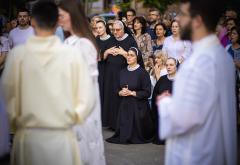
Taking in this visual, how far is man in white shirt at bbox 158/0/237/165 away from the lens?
3730mm

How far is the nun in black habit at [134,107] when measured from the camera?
8.75m

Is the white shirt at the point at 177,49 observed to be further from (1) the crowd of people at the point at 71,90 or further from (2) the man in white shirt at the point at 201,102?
(2) the man in white shirt at the point at 201,102

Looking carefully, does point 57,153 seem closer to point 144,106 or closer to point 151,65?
point 144,106

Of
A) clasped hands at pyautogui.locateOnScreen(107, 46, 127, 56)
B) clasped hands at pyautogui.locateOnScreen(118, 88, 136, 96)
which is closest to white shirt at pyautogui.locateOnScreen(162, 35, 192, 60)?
clasped hands at pyautogui.locateOnScreen(107, 46, 127, 56)

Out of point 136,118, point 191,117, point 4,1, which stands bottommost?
point 136,118

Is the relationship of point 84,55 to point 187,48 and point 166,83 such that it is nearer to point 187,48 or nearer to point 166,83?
point 166,83

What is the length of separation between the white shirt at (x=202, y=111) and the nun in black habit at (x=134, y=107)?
15.4 ft

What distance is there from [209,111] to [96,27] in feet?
20.7

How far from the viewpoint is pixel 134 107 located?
881 cm

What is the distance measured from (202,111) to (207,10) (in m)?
0.72

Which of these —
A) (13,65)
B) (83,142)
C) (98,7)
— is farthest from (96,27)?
(98,7)

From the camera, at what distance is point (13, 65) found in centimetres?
414

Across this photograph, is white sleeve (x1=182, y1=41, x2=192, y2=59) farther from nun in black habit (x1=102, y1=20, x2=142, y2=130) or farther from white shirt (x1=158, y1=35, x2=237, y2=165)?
white shirt (x1=158, y1=35, x2=237, y2=165)

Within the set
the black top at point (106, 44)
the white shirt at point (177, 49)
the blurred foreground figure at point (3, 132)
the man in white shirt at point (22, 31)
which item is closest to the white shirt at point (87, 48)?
the blurred foreground figure at point (3, 132)
